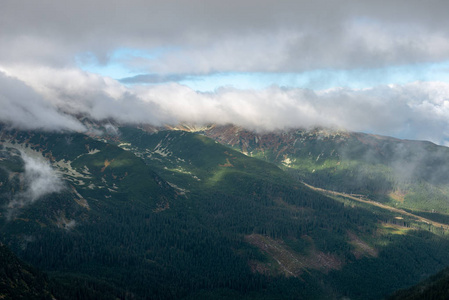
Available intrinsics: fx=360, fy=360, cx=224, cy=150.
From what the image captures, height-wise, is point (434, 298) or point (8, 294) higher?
point (434, 298)

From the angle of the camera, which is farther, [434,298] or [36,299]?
[434,298]

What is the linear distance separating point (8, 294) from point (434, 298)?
213 meters

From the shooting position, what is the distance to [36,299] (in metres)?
175

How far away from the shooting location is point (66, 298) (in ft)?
628

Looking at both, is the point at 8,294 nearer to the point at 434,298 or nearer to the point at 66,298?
the point at 66,298

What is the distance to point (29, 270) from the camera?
19550 centimetres

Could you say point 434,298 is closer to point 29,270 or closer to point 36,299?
point 36,299

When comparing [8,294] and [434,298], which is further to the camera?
[434,298]

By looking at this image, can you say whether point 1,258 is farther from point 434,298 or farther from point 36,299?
point 434,298

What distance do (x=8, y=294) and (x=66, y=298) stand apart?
1309 inches

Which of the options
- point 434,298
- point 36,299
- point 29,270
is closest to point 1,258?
point 29,270

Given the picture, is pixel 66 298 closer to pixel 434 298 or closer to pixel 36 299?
pixel 36 299

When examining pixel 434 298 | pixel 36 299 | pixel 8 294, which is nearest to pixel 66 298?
pixel 36 299

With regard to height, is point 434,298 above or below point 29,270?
above
